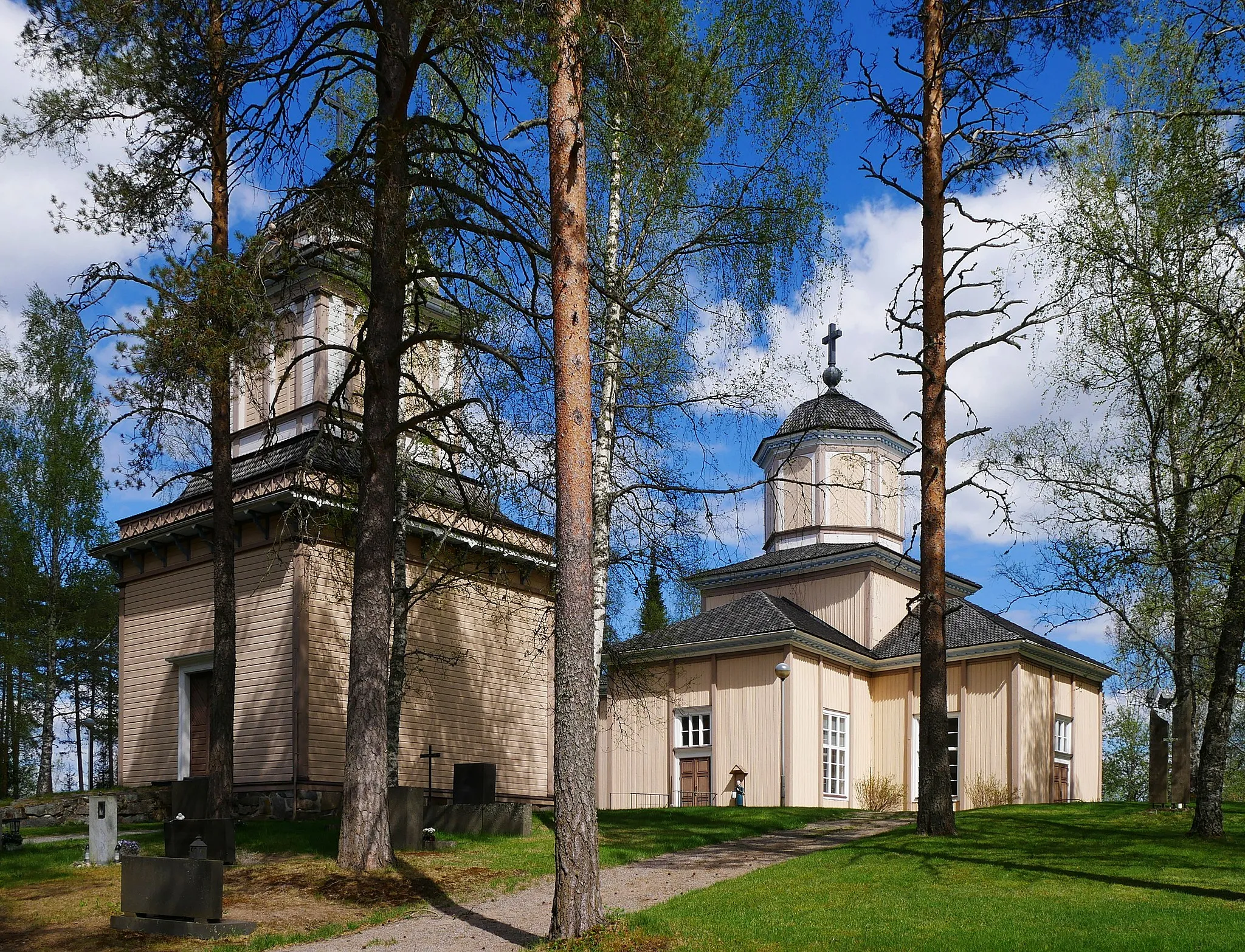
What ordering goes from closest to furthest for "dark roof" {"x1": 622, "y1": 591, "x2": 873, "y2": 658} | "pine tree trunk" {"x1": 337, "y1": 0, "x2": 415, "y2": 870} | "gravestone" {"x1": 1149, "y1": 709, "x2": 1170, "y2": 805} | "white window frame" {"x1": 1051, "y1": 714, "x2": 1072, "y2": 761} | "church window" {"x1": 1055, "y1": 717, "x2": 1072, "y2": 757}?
"pine tree trunk" {"x1": 337, "y1": 0, "x2": 415, "y2": 870} < "gravestone" {"x1": 1149, "y1": 709, "x2": 1170, "y2": 805} < "dark roof" {"x1": 622, "y1": 591, "x2": 873, "y2": 658} < "white window frame" {"x1": 1051, "y1": 714, "x2": 1072, "y2": 761} < "church window" {"x1": 1055, "y1": 717, "x2": 1072, "y2": 757}

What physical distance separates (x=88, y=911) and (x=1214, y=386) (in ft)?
42.1

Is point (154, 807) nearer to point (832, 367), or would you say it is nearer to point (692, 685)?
point (692, 685)

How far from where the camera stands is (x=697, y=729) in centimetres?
2544

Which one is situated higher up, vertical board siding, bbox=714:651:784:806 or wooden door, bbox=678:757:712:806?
vertical board siding, bbox=714:651:784:806

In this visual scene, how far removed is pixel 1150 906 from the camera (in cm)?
935

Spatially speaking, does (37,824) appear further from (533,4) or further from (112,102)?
(533,4)

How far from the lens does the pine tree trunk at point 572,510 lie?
28.6 feet

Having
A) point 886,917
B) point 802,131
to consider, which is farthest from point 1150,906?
point 802,131

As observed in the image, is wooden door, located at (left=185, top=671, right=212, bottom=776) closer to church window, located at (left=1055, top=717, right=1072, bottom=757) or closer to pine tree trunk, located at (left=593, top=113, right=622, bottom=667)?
pine tree trunk, located at (left=593, top=113, right=622, bottom=667)

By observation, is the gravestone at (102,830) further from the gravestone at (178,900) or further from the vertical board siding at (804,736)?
the vertical board siding at (804,736)

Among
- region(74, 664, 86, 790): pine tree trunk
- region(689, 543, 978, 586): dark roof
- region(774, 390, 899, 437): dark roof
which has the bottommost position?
region(74, 664, 86, 790): pine tree trunk

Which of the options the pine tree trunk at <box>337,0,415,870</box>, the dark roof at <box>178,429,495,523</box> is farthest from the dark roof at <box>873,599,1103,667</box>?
the pine tree trunk at <box>337,0,415,870</box>

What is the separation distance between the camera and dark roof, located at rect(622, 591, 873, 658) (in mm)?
24422

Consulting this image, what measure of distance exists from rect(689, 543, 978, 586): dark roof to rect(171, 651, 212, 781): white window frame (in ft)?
38.4
